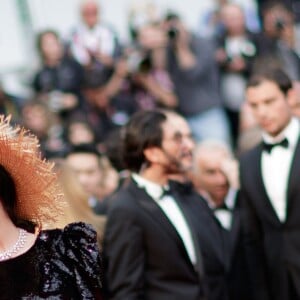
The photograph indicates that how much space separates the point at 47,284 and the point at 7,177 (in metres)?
0.38

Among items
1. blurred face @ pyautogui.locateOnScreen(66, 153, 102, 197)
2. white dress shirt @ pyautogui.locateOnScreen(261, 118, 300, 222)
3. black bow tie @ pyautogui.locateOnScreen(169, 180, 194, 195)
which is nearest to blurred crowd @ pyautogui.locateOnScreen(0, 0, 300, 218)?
blurred face @ pyautogui.locateOnScreen(66, 153, 102, 197)

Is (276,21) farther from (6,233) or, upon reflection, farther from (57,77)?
(6,233)

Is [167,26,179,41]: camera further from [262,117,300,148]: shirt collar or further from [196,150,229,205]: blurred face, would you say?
[262,117,300,148]: shirt collar

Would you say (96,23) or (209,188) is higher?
(96,23)

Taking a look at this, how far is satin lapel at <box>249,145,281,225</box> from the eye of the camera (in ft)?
16.3

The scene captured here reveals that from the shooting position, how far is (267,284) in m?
5.13

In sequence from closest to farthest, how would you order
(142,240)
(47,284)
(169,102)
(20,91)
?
(47,284) → (142,240) → (169,102) → (20,91)

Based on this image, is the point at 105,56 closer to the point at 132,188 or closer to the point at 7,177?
the point at 132,188

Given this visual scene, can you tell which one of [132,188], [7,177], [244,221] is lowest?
[244,221]

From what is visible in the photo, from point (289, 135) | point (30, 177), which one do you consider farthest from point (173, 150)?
point (30, 177)

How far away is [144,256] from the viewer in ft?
14.9

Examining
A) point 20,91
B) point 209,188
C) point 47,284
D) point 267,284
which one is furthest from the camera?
point 20,91

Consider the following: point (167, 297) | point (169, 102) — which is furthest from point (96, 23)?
point (167, 297)

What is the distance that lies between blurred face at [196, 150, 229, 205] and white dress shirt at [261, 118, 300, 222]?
23.4 inches
